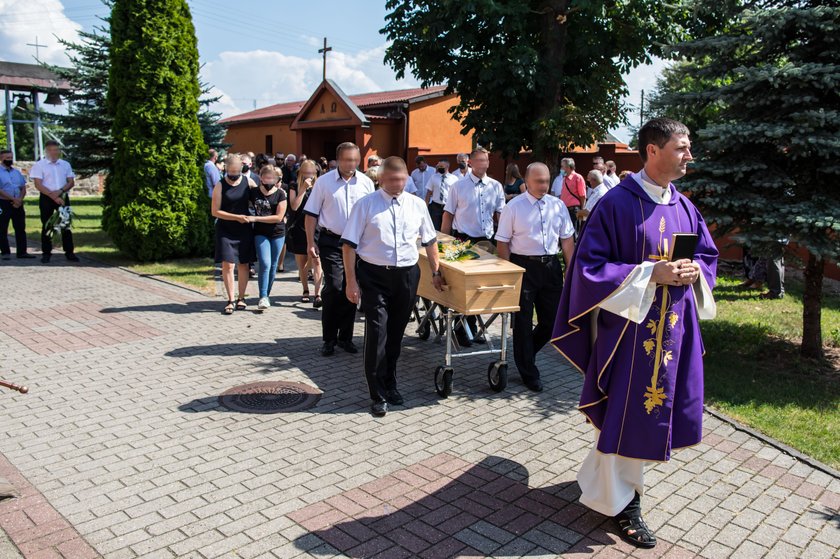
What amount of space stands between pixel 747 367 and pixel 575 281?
14.0ft

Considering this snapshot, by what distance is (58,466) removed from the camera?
15.7 feet

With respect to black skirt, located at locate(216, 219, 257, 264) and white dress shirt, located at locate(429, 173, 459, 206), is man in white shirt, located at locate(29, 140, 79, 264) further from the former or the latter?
white dress shirt, located at locate(429, 173, 459, 206)

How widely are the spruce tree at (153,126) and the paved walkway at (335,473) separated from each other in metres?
5.74

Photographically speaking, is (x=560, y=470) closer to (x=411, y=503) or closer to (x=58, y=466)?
(x=411, y=503)

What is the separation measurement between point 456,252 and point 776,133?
10.4ft

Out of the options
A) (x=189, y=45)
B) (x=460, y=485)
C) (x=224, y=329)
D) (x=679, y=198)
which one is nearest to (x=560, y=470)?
(x=460, y=485)

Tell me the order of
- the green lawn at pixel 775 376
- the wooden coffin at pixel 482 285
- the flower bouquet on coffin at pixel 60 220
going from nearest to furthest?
1. the green lawn at pixel 775 376
2. the wooden coffin at pixel 482 285
3. the flower bouquet on coffin at pixel 60 220

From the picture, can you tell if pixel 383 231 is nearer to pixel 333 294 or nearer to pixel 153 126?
pixel 333 294

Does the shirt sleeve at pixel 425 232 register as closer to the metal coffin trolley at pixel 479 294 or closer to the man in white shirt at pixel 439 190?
the metal coffin trolley at pixel 479 294

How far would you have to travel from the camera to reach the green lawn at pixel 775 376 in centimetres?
576

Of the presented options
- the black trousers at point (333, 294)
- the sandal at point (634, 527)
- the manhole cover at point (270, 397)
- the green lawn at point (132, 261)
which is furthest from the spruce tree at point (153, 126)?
the sandal at point (634, 527)

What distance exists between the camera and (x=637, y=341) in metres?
3.95

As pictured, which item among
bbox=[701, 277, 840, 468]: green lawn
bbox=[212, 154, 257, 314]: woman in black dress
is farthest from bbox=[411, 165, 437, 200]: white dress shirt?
bbox=[701, 277, 840, 468]: green lawn

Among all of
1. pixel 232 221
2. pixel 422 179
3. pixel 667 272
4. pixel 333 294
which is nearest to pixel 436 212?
pixel 422 179
